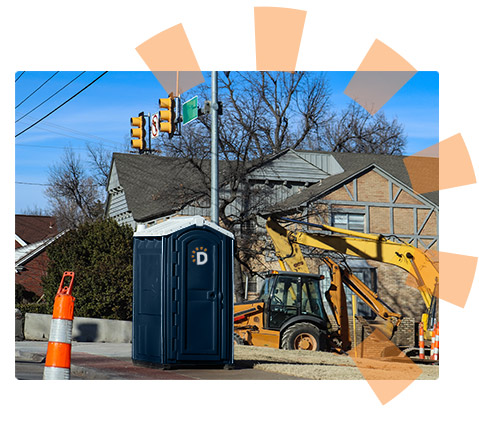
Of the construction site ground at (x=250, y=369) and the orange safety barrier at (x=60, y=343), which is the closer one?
the orange safety barrier at (x=60, y=343)

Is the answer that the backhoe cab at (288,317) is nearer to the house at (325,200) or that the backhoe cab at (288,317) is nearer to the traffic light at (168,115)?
the traffic light at (168,115)

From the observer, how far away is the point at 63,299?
28.3 ft

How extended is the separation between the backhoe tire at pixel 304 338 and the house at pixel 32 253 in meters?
16.5

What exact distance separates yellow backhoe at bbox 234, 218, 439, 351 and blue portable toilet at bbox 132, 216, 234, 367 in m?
6.67

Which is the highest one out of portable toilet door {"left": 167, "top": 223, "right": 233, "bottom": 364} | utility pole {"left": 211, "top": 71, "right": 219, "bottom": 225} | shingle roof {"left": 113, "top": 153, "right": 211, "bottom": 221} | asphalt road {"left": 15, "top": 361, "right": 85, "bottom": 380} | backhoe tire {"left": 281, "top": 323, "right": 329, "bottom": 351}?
shingle roof {"left": 113, "top": 153, "right": 211, "bottom": 221}

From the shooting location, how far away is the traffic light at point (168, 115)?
51.5 feet

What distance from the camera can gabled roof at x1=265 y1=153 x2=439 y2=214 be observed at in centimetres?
3100

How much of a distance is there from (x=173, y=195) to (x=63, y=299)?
2070 cm

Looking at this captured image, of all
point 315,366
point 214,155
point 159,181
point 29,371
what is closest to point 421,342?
point 315,366


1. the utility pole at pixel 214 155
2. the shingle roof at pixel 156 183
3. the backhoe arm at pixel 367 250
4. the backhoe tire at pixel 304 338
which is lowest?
the backhoe tire at pixel 304 338

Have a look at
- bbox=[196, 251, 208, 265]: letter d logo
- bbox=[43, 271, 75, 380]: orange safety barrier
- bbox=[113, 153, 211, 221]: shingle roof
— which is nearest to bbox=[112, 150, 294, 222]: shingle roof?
bbox=[113, 153, 211, 221]: shingle roof

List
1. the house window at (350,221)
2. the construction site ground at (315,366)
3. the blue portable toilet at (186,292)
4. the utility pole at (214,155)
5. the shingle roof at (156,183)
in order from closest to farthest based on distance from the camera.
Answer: the construction site ground at (315,366) → the blue portable toilet at (186,292) → the utility pole at (214,155) → the shingle roof at (156,183) → the house window at (350,221)

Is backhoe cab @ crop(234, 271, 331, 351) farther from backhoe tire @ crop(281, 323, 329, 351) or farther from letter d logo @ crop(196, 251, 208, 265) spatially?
letter d logo @ crop(196, 251, 208, 265)

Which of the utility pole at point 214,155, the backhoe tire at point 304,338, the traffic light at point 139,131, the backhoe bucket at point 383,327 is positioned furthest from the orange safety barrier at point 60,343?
the backhoe bucket at point 383,327
